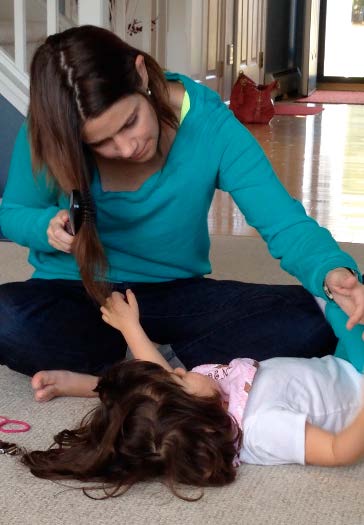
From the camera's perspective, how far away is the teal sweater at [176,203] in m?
1.52

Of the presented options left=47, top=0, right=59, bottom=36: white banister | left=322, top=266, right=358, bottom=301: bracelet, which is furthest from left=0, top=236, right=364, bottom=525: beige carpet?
left=47, top=0, right=59, bottom=36: white banister

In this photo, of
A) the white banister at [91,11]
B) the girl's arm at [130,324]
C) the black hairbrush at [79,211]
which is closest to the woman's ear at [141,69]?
the black hairbrush at [79,211]

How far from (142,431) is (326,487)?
0.25 meters

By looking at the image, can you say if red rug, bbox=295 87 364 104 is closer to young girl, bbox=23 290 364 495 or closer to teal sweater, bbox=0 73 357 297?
teal sweater, bbox=0 73 357 297

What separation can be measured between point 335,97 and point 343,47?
1.43 meters

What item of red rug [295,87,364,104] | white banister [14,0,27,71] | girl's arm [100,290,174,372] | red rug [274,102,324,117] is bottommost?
red rug [295,87,364,104]

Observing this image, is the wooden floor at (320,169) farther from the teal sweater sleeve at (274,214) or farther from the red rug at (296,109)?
the teal sweater sleeve at (274,214)

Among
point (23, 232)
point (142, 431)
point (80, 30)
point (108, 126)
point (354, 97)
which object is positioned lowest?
point (354, 97)

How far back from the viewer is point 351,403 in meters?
1.34

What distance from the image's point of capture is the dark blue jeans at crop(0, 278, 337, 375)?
1.57m

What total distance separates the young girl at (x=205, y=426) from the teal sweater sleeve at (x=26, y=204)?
0.35 m

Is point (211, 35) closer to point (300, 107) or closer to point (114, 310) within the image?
point (300, 107)

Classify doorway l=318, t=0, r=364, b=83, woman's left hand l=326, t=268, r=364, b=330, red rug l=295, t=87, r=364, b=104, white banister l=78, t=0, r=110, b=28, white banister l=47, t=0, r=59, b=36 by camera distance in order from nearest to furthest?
woman's left hand l=326, t=268, r=364, b=330, white banister l=78, t=0, r=110, b=28, white banister l=47, t=0, r=59, b=36, red rug l=295, t=87, r=364, b=104, doorway l=318, t=0, r=364, b=83

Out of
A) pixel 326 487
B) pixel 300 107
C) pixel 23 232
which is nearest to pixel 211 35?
pixel 300 107
